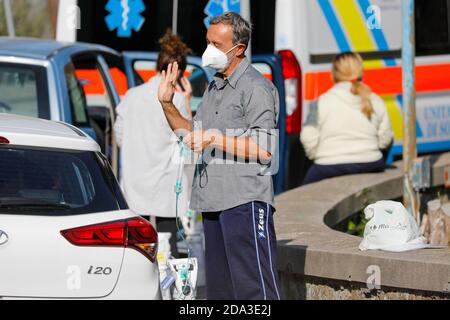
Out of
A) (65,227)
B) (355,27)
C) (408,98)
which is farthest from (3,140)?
(355,27)

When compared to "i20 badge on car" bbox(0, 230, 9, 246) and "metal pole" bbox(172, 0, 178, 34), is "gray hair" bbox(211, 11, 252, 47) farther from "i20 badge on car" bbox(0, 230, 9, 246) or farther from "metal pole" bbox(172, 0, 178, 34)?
"metal pole" bbox(172, 0, 178, 34)

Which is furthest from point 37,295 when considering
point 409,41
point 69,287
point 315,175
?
point 315,175

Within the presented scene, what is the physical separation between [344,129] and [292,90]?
1.27m

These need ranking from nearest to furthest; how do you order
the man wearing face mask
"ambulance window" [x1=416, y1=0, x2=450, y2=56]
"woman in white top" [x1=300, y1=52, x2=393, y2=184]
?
1. the man wearing face mask
2. "woman in white top" [x1=300, y1=52, x2=393, y2=184]
3. "ambulance window" [x1=416, y1=0, x2=450, y2=56]

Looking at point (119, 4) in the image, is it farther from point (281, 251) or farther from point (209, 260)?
point (209, 260)

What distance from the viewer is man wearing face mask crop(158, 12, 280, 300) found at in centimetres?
662

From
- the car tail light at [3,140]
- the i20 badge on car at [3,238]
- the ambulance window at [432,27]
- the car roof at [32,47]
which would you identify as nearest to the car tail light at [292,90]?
the ambulance window at [432,27]

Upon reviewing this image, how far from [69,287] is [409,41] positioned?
4.96 meters

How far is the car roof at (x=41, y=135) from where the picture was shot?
20.5ft

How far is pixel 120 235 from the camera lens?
246 inches

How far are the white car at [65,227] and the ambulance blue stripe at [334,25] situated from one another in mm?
6862

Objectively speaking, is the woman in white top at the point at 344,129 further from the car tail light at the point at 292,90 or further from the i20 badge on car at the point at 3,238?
the i20 badge on car at the point at 3,238

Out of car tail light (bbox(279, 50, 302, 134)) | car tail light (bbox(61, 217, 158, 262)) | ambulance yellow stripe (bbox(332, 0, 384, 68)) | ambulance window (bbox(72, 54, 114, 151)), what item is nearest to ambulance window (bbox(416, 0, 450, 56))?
ambulance yellow stripe (bbox(332, 0, 384, 68))

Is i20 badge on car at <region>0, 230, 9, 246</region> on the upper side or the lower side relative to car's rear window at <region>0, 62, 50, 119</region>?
lower
